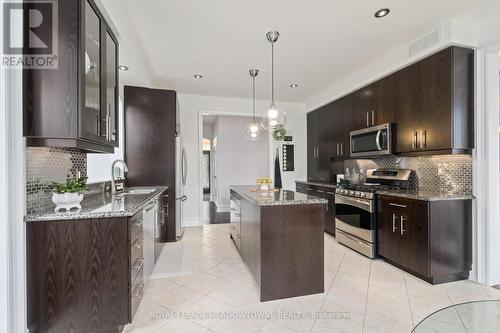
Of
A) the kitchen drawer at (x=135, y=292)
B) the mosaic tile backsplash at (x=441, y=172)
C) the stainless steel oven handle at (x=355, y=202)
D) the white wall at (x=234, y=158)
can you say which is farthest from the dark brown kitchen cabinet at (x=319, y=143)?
the kitchen drawer at (x=135, y=292)

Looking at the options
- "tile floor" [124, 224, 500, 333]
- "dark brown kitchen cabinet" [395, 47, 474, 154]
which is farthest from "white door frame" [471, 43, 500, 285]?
"tile floor" [124, 224, 500, 333]

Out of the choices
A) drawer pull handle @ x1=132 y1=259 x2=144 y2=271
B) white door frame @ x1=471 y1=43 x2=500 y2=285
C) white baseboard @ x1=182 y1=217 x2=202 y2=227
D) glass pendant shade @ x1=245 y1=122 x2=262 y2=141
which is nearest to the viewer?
drawer pull handle @ x1=132 y1=259 x2=144 y2=271

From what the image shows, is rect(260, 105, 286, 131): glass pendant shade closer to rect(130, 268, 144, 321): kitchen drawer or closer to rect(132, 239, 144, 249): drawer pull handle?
rect(132, 239, 144, 249): drawer pull handle

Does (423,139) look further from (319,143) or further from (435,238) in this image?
(319,143)

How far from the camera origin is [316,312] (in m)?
1.98

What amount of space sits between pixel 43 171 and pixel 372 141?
151 inches

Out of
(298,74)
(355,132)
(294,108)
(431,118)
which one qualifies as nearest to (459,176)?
(431,118)

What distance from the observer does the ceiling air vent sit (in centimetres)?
256

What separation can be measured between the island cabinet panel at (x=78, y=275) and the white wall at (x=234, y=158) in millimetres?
5298

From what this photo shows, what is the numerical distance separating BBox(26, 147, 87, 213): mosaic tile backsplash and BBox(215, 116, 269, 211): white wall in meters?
4.84

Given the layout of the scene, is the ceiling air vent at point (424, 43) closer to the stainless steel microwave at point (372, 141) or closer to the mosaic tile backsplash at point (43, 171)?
the stainless steel microwave at point (372, 141)

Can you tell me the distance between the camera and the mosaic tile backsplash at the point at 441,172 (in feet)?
8.66

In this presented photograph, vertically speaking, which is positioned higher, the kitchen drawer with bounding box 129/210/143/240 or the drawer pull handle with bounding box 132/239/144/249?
the kitchen drawer with bounding box 129/210/143/240

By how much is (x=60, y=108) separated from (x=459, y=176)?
3.86 metres
